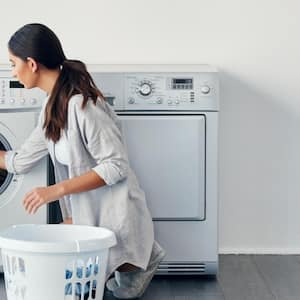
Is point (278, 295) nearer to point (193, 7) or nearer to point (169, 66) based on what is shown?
point (169, 66)

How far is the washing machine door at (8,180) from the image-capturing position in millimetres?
3031

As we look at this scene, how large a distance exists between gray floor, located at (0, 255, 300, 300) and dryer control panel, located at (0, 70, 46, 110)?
71 centimetres

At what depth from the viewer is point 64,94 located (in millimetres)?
2641

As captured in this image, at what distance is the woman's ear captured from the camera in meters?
2.64

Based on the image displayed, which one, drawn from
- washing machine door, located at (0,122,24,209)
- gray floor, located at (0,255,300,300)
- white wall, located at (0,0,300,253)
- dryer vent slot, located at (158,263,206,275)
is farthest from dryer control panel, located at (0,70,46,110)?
dryer vent slot, located at (158,263,206,275)

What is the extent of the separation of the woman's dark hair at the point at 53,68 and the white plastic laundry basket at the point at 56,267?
42 cm

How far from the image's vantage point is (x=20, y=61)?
2.66 m

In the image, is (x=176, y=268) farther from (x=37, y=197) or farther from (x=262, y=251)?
(x=37, y=197)

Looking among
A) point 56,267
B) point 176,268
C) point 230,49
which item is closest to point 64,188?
point 56,267

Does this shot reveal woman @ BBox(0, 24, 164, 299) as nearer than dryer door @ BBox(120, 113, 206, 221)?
Yes

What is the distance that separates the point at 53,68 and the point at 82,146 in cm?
28

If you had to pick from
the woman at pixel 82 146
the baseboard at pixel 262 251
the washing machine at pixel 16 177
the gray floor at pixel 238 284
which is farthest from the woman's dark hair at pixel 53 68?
the baseboard at pixel 262 251

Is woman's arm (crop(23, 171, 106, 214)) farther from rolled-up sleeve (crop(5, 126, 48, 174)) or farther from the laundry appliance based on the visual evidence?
the laundry appliance

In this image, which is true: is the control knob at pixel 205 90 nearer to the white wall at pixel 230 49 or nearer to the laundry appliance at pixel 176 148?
the laundry appliance at pixel 176 148
